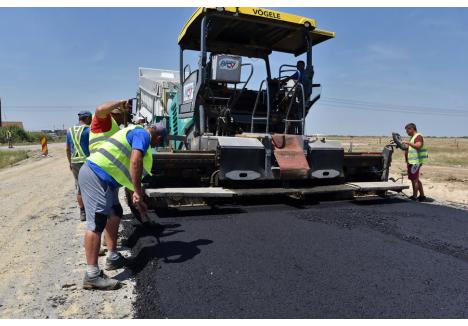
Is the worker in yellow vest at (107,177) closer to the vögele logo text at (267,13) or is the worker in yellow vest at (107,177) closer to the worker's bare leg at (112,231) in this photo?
the worker's bare leg at (112,231)

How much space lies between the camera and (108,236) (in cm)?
325

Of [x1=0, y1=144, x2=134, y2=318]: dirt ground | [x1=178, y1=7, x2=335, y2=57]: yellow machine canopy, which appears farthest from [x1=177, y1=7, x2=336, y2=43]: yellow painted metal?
[x1=0, y1=144, x2=134, y2=318]: dirt ground

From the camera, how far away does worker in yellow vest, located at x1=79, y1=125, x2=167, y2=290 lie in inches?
110

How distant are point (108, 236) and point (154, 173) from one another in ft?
5.60

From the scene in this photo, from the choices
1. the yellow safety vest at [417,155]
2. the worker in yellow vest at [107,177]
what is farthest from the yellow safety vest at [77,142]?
the yellow safety vest at [417,155]

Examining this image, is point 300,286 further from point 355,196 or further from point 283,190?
point 355,196

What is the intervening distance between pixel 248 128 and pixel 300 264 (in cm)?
336

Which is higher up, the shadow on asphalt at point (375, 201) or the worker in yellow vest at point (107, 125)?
the worker in yellow vest at point (107, 125)

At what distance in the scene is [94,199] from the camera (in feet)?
9.33

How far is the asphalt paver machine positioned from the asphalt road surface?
50 cm

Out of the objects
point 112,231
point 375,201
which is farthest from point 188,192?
point 375,201

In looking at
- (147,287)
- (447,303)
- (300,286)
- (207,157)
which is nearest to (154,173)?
(207,157)

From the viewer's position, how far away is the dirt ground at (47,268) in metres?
2.45

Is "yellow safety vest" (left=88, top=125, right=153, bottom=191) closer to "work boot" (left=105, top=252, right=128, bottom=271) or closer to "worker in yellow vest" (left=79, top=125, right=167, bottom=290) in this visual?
"worker in yellow vest" (left=79, top=125, right=167, bottom=290)
